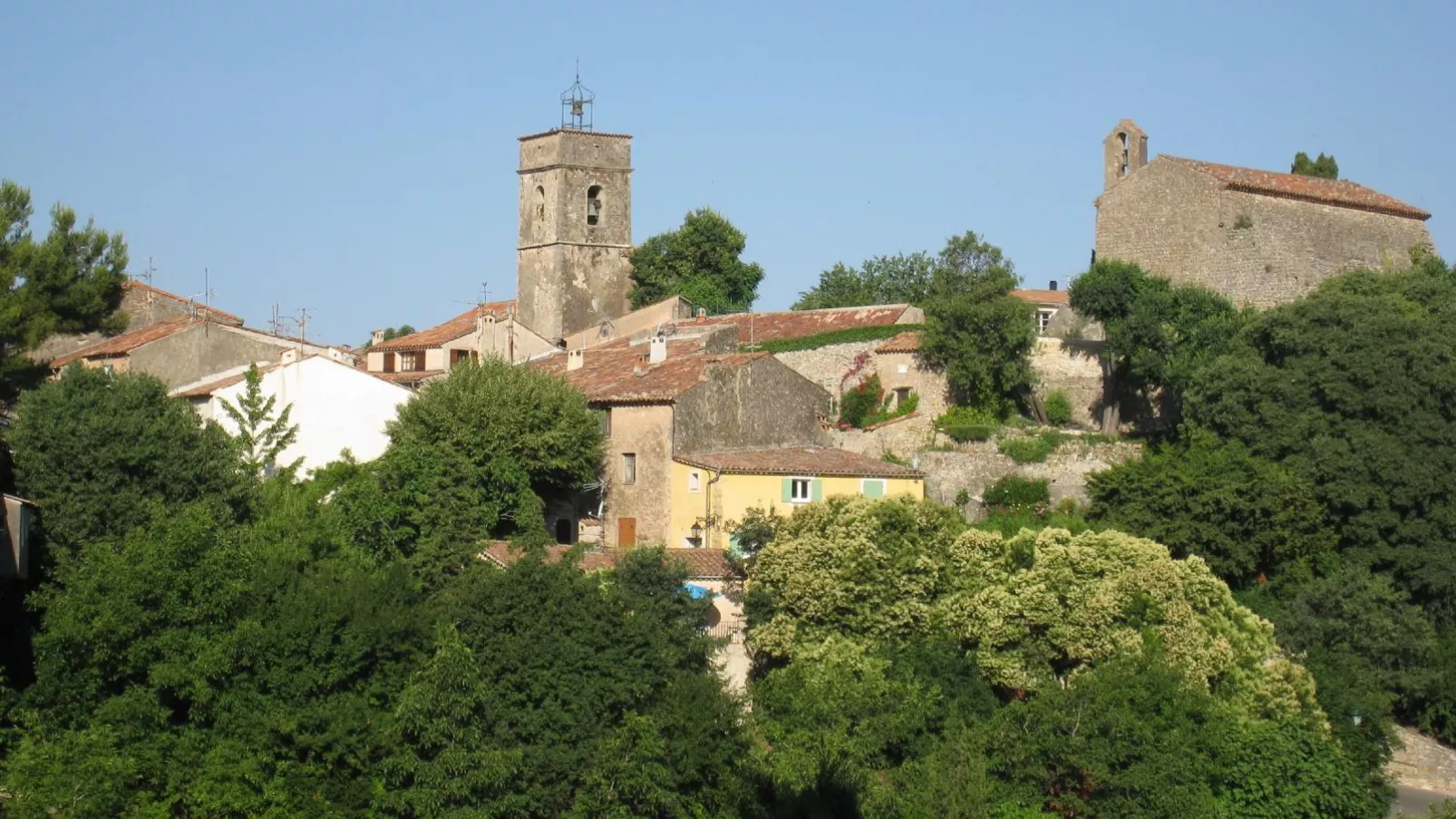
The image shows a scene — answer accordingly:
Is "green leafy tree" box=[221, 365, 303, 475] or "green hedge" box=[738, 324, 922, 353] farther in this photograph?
"green hedge" box=[738, 324, 922, 353]

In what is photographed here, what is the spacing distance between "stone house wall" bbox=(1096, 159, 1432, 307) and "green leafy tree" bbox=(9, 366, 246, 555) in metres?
23.4

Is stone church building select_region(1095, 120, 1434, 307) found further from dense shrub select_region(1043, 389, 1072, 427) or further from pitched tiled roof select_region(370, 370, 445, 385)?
pitched tiled roof select_region(370, 370, 445, 385)

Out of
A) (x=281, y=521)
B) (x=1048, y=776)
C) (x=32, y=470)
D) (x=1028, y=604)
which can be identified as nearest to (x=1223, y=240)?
(x=1028, y=604)

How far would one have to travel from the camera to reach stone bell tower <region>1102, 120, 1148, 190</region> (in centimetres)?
5503

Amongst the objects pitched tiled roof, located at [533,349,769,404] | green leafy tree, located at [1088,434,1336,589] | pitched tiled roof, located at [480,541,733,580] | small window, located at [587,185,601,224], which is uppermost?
small window, located at [587,185,601,224]

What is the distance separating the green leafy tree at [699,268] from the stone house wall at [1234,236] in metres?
11.6

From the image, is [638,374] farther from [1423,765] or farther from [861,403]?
[1423,765]

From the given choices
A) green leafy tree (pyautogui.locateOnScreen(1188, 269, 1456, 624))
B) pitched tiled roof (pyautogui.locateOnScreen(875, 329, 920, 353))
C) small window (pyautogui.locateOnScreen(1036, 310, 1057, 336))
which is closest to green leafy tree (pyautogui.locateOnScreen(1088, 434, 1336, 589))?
green leafy tree (pyautogui.locateOnScreen(1188, 269, 1456, 624))

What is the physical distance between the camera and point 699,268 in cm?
6250

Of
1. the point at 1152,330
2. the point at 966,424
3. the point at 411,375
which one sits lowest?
the point at 966,424

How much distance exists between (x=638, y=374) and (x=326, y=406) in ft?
20.7

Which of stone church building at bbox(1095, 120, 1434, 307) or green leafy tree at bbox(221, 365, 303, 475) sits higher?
stone church building at bbox(1095, 120, 1434, 307)

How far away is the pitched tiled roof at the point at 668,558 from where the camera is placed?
3881 centimetres

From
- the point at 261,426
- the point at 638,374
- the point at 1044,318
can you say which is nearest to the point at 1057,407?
the point at 638,374
